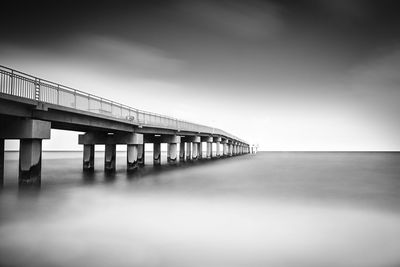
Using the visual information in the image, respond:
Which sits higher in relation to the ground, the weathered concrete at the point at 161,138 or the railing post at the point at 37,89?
the railing post at the point at 37,89

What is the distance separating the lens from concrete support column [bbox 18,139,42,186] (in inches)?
609

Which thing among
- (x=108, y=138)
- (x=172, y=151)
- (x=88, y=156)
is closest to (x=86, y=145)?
(x=88, y=156)

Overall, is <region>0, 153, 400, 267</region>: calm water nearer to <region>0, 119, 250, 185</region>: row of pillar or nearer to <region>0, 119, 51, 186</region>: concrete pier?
<region>0, 119, 51, 186</region>: concrete pier

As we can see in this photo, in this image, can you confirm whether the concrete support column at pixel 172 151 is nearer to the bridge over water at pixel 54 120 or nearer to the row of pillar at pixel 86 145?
the row of pillar at pixel 86 145

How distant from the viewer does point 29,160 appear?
51.6 ft

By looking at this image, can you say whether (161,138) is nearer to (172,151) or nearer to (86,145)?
(172,151)

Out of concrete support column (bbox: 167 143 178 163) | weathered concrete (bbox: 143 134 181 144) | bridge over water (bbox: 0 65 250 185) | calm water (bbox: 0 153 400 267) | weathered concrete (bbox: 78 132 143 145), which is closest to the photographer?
calm water (bbox: 0 153 400 267)

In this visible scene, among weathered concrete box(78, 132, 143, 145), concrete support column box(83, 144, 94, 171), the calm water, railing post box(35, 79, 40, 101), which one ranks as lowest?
the calm water

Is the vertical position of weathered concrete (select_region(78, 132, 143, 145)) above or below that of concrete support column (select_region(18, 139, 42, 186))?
above

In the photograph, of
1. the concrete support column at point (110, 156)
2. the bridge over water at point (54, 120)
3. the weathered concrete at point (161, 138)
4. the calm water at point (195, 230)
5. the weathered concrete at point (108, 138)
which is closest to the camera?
the calm water at point (195, 230)

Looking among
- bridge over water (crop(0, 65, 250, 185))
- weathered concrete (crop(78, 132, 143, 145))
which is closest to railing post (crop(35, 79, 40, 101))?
bridge over water (crop(0, 65, 250, 185))

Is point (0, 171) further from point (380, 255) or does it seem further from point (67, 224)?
point (380, 255)

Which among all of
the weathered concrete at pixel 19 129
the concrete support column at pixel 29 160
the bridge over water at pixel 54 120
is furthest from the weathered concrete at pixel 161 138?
the weathered concrete at pixel 19 129

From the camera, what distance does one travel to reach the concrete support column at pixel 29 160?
15477 mm
